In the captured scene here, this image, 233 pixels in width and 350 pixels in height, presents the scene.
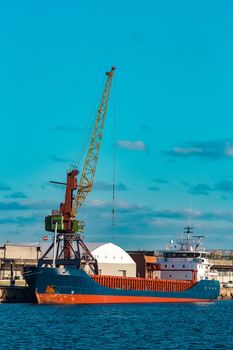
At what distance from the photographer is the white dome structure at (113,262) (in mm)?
124062

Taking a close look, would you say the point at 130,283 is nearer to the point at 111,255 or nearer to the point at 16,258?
the point at 111,255

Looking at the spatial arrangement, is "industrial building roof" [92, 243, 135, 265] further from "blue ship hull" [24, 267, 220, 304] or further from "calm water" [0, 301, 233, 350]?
"calm water" [0, 301, 233, 350]

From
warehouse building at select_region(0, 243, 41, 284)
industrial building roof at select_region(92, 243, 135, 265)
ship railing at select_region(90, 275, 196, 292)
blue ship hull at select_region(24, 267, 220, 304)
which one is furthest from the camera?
warehouse building at select_region(0, 243, 41, 284)

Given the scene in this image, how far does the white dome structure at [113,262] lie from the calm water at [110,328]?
25.2 metres

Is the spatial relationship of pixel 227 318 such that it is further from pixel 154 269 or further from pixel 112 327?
pixel 154 269

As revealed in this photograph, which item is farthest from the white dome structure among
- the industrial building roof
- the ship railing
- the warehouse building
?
the warehouse building

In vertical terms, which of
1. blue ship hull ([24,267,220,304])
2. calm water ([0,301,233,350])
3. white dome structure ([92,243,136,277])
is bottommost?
calm water ([0,301,233,350])

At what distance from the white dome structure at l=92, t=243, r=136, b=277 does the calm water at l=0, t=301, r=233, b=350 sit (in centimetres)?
2518

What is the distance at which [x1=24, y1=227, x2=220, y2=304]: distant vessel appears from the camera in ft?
323

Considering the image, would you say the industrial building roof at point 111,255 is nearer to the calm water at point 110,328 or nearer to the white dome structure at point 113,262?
the white dome structure at point 113,262

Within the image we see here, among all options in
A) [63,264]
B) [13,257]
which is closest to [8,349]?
[63,264]

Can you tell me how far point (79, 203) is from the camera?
370ft

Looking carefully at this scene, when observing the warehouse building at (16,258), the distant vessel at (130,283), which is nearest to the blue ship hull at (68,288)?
the distant vessel at (130,283)

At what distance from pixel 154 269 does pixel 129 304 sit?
67.4 ft
